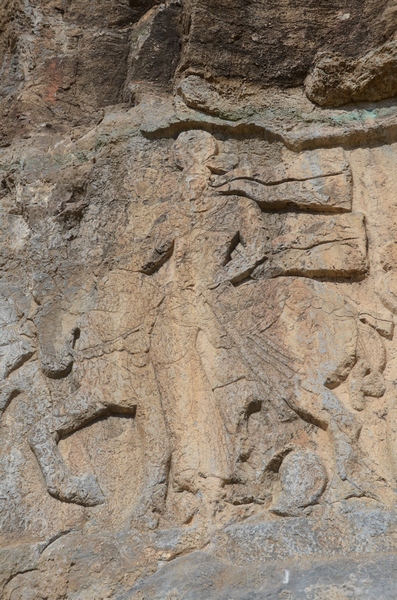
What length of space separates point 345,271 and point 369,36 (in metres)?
1.69

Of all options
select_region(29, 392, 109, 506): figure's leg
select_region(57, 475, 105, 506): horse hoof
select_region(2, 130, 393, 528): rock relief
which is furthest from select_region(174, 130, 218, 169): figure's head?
select_region(57, 475, 105, 506): horse hoof

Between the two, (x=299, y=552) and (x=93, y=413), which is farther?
(x=93, y=413)

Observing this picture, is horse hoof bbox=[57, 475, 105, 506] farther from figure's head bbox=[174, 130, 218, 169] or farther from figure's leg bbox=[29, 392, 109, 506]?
figure's head bbox=[174, 130, 218, 169]

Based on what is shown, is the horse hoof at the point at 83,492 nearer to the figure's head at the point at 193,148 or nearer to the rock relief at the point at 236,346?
the rock relief at the point at 236,346

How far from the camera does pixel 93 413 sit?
177 inches

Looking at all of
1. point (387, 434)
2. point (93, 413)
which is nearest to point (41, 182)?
point (93, 413)

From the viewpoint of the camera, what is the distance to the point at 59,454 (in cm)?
449

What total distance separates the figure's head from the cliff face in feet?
0.07

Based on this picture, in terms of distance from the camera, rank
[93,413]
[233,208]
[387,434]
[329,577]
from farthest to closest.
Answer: [233,208], [93,413], [387,434], [329,577]

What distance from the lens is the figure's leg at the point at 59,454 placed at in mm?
4320

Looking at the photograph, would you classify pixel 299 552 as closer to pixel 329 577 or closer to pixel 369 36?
pixel 329 577

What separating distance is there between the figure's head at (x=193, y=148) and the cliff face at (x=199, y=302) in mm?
22

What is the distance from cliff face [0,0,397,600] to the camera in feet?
13.2

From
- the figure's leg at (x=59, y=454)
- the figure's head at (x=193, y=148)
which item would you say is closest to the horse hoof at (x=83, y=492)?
the figure's leg at (x=59, y=454)
